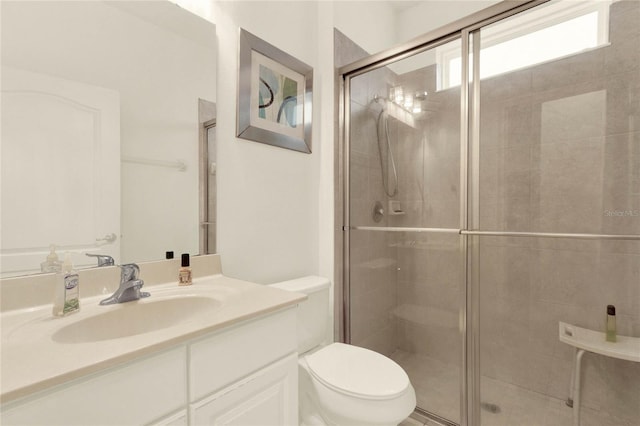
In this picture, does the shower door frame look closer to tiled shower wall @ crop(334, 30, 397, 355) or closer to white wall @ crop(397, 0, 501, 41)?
tiled shower wall @ crop(334, 30, 397, 355)

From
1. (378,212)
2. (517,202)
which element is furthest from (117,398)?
(517,202)

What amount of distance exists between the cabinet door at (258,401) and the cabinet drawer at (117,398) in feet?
0.28

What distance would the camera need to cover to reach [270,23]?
1588 millimetres

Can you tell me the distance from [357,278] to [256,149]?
1.01 meters

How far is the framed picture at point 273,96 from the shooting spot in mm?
1439

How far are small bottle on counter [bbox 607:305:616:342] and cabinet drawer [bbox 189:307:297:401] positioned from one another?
1492 mm

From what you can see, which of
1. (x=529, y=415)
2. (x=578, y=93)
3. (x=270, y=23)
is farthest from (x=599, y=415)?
(x=270, y=23)

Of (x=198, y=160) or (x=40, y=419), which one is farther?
(x=198, y=160)

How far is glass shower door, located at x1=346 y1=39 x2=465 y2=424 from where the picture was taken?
160cm

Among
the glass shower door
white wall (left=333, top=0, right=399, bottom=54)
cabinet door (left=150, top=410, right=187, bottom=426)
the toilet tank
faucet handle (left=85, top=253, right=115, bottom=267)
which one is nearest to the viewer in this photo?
cabinet door (left=150, top=410, right=187, bottom=426)

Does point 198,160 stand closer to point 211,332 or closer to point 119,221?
point 119,221

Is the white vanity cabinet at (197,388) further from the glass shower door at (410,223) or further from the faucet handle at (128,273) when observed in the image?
the glass shower door at (410,223)

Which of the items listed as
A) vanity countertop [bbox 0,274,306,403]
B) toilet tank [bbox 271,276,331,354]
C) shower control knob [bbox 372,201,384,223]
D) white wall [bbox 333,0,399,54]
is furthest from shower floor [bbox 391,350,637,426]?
white wall [bbox 333,0,399,54]

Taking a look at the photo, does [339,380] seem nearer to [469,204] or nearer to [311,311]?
[311,311]
